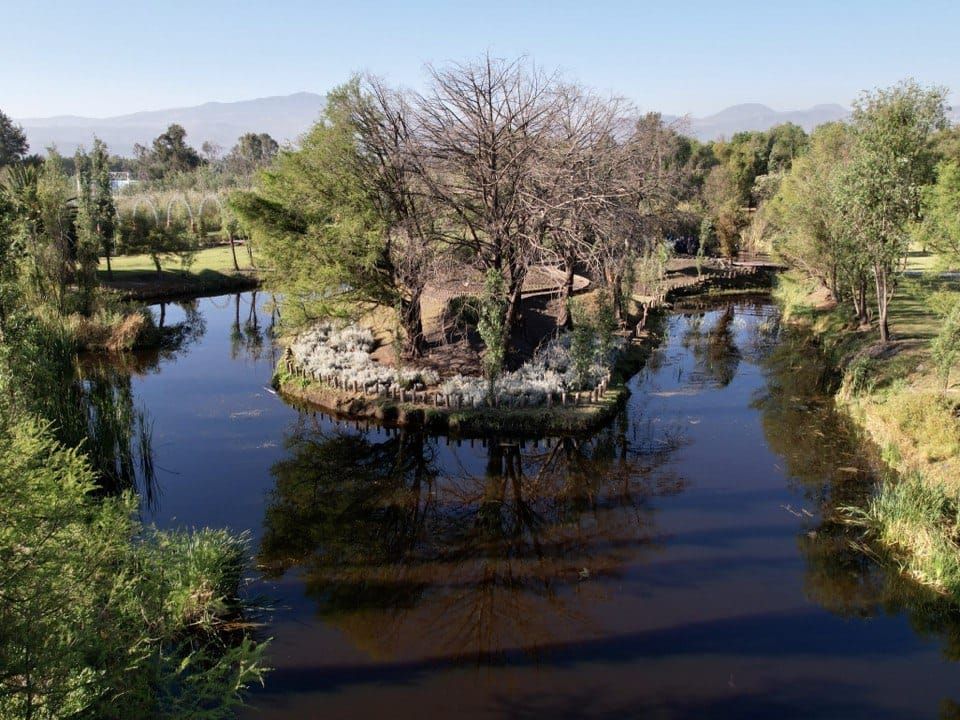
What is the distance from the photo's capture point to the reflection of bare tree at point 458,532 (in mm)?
12594

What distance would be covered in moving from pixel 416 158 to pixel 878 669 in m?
20.3

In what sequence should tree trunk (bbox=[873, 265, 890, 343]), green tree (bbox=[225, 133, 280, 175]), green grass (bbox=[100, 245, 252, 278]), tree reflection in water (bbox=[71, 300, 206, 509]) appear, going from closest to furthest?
tree reflection in water (bbox=[71, 300, 206, 509]) → tree trunk (bbox=[873, 265, 890, 343]) → green grass (bbox=[100, 245, 252, 278]) → green tree (bbox=[225, 133, 280, 175])

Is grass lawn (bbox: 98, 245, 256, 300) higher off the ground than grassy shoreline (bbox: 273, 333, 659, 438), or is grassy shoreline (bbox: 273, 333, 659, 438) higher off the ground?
grass lawn (bbox: 98, 245, 256, 300)

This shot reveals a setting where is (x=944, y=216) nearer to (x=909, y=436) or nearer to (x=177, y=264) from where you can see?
(x=909, y=436)

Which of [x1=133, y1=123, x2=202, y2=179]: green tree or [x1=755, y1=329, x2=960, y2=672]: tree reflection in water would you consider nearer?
[x1=755, y1=329, x2=960, y2=672]: tree reflection in water

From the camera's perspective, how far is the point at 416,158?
24594 millimetres

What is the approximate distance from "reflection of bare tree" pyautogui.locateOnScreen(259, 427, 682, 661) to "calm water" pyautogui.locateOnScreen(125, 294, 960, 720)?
6 cm

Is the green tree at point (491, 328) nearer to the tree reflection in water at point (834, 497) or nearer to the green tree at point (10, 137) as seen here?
the tree reflection in water at point (834, 497)

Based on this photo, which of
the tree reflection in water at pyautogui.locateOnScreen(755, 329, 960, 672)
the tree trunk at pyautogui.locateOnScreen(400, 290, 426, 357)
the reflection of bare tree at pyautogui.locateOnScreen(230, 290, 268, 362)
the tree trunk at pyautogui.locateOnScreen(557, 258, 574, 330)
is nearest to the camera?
the tree reflection in water at pyautogui.locateOnScreen(755, 329, 960, 672)

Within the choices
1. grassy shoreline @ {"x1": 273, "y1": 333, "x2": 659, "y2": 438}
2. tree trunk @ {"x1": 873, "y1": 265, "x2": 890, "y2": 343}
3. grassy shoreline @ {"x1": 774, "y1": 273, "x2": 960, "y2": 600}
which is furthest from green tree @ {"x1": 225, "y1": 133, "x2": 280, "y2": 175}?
grassy shoreline @ {"x1": 774, "y1": 273, "x2": 960, "y2": 600}

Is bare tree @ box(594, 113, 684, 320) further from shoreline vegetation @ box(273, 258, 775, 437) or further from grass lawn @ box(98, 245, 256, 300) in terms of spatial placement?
grass lawn @ box(98, 245, 256, 300)

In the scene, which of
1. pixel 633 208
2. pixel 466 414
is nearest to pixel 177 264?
pixel 633 208

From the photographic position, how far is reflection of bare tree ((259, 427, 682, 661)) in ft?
41.3

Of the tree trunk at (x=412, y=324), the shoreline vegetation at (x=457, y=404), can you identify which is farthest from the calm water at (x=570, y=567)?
the tree trunk at (x=412, y=324)
